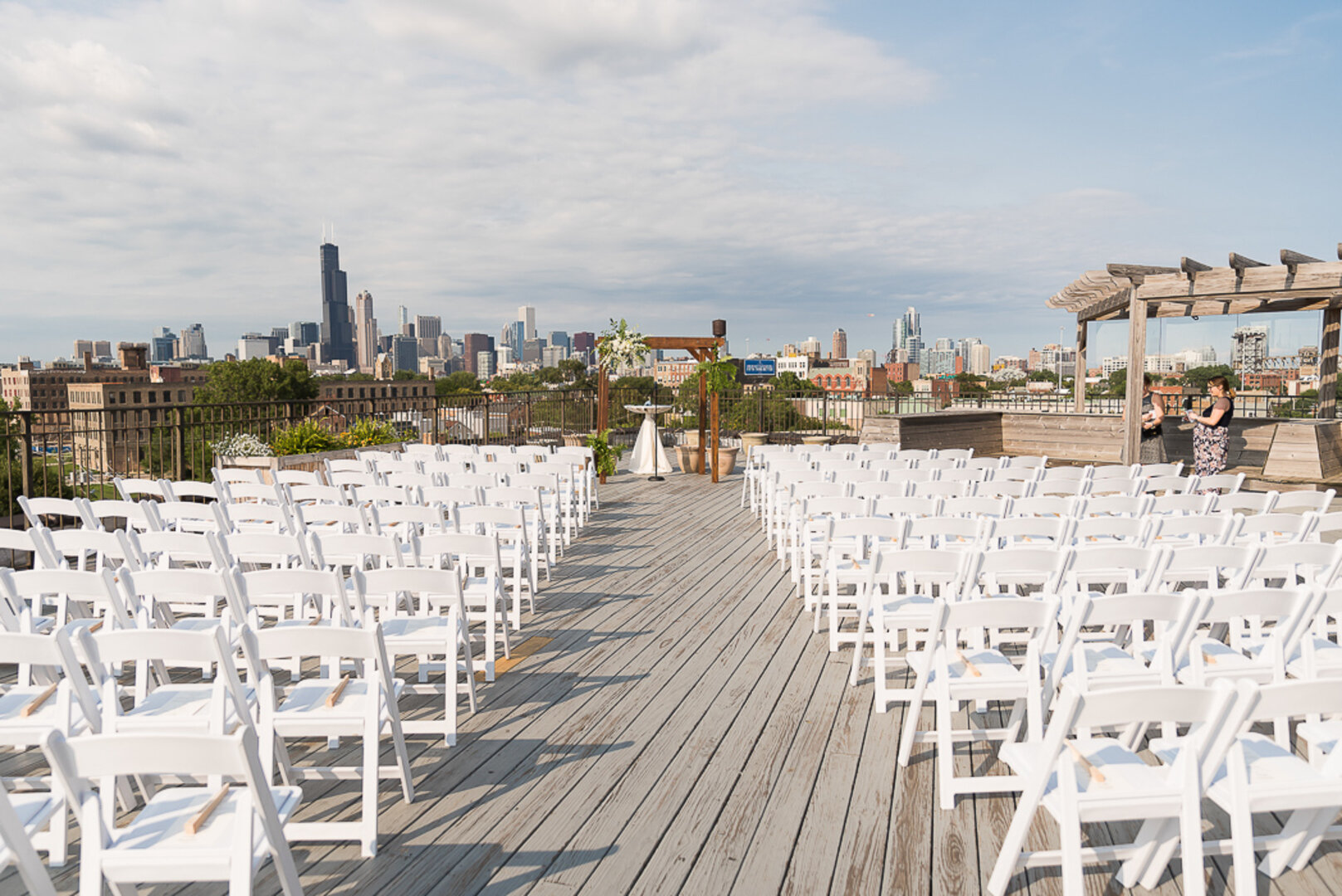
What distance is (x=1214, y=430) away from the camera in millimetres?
8695

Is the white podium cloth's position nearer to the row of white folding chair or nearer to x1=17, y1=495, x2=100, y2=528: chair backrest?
the row of white folding chair

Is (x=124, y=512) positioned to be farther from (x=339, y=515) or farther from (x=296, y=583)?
(x=296, y=583)

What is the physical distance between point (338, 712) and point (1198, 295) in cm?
1107

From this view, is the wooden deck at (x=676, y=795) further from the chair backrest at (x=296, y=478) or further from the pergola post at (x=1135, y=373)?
the pergola post at (x=1135, y=373)

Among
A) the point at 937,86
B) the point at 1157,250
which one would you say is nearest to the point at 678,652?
the point at 937,86

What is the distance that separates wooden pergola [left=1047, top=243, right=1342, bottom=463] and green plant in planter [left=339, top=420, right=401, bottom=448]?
10662 mm

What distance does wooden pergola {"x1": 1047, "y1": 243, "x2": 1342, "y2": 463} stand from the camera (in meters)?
8.89

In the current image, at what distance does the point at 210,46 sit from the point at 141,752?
17314 millimetres

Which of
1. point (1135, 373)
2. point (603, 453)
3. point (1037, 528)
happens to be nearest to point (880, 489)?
point (1037, 528)

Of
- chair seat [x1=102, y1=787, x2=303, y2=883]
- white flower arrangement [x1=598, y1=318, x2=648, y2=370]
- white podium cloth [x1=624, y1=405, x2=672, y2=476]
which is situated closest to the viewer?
chair seat [x1=102, y1=787, x2=303, y2=883]

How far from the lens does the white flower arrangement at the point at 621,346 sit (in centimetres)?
1339

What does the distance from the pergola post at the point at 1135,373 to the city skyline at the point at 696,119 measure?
2482 mm

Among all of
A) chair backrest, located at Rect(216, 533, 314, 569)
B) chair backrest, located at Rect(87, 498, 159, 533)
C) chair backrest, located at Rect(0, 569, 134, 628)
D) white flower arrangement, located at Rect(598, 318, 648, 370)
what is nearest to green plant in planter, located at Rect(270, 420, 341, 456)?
chair backrest, located at Rect(87, 498, 159, 533)

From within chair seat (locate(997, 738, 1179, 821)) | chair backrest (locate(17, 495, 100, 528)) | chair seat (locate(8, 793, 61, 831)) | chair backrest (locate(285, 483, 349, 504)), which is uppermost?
chair backrest (locate(17, 495, 100, 528))
